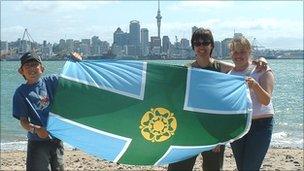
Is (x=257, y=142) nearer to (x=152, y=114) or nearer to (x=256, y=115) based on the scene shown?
(x=256, y=115)

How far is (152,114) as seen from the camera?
5707 millimetres

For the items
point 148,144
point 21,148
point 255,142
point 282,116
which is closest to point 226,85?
point 255,142

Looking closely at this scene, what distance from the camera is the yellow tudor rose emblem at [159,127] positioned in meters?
5.67

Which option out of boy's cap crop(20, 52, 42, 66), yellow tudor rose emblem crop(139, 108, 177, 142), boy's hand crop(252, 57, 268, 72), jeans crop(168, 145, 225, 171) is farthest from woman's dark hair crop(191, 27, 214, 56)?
boy's cap crop(20, 52, 42, 66)

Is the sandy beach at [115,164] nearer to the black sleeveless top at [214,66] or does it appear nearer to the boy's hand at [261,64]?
the black sleeveless top at [214,66]

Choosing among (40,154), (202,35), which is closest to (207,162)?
(202,35)

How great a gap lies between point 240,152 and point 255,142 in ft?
0.74

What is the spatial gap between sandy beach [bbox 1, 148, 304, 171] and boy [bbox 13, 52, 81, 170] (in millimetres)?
6821

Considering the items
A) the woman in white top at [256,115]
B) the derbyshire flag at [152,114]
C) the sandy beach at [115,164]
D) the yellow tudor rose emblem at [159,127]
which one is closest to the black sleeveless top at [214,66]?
the derbyshire flag at [152,114]

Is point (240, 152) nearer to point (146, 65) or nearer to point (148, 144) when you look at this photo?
point (148, 144)

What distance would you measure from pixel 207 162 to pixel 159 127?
0.67 m

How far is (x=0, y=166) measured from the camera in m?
13.9

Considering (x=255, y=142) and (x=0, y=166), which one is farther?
(x=0, y=166)

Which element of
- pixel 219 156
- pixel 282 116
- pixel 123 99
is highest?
pixel 123 99
